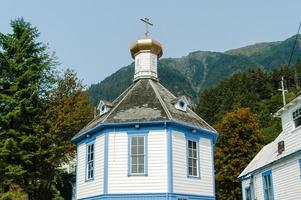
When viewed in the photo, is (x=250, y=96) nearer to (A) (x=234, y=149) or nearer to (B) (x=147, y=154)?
(A) (x=234, y=149)

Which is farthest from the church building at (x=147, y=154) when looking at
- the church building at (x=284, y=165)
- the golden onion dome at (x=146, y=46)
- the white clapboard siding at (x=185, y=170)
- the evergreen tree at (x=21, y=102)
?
the evergreen tree at (x=21, y=102)

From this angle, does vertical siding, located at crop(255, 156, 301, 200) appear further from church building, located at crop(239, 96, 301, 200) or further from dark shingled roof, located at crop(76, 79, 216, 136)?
dark shingled roof, located at crop(76, 79, 216, 136)

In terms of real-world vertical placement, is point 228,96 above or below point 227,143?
above

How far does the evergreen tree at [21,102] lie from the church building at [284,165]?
51.3 feet

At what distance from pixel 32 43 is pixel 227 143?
22224 mm

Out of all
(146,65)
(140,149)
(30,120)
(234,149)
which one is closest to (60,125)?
(30,120)

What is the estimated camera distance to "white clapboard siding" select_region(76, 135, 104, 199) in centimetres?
2177

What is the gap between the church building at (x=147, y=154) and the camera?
2103 centimetres

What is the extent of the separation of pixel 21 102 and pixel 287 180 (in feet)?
62.3

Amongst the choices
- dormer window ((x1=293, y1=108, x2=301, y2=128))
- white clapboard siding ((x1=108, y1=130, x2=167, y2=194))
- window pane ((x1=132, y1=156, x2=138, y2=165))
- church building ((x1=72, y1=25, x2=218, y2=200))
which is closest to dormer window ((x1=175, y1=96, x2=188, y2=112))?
church building ((x1=72, y1=25, x2=218, y2=200))

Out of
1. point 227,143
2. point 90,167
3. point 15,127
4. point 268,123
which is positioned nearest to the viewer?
point 90,167

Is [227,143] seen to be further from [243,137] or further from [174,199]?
[174,199]

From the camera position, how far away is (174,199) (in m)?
20.8

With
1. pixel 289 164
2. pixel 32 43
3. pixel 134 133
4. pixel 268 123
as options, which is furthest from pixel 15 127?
pixel 268 123
